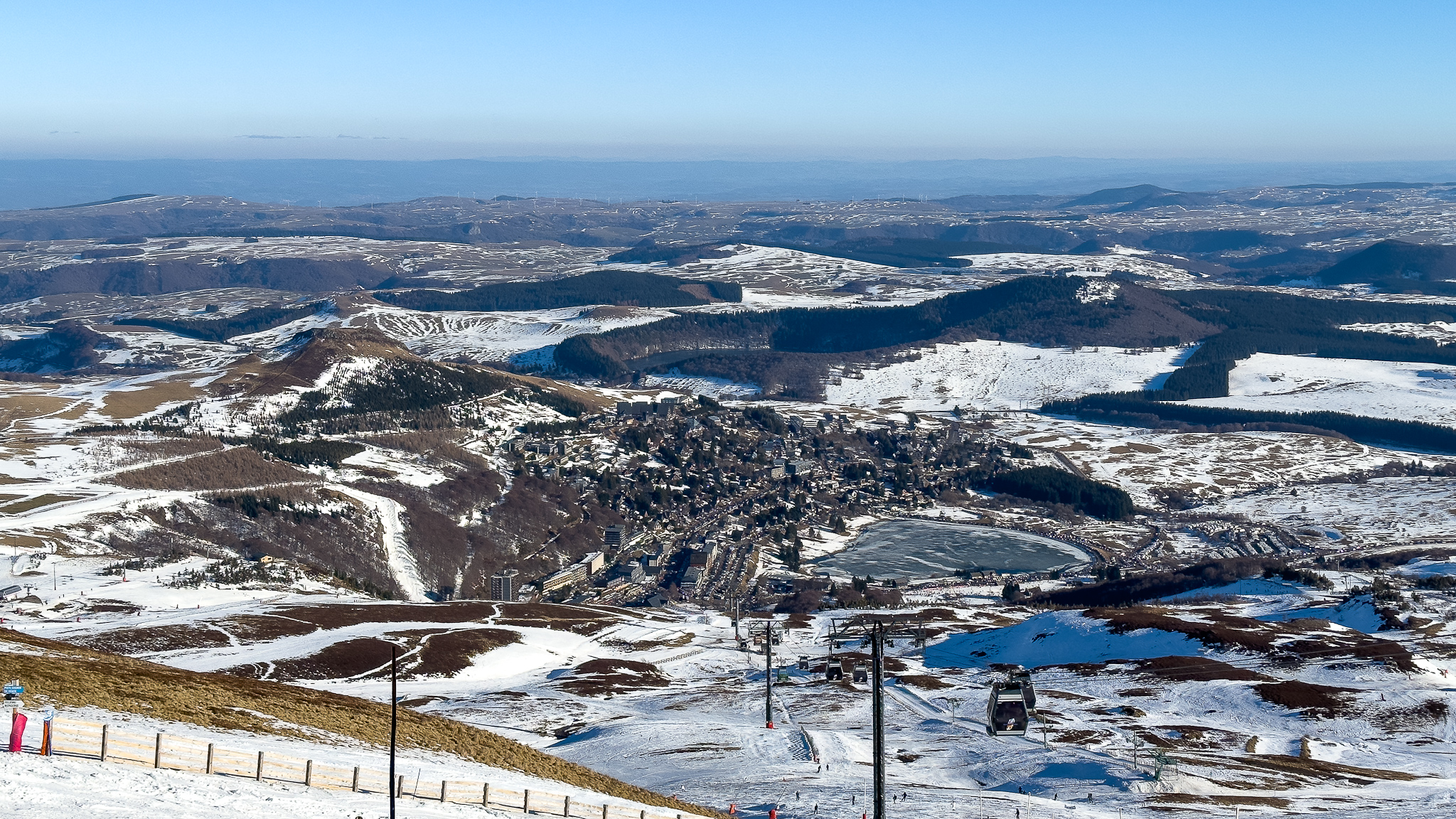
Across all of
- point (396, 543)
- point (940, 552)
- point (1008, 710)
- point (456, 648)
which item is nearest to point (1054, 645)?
point (1008, 710)

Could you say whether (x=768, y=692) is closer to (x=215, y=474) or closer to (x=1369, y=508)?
(x=215, y=474)

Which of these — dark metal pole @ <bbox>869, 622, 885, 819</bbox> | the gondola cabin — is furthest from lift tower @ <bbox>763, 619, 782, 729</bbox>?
dark metal pole @ <bbox>869, 622, 885, 819</bbox>

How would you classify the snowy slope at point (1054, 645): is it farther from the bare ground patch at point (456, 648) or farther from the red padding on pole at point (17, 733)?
the red padding on pole at point (17, 733)

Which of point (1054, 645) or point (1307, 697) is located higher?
point (1307, 697)

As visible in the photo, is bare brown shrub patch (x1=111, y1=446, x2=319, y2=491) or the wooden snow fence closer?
the wooden snow fence

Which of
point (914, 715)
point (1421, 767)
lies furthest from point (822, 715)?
point (1421, 767)

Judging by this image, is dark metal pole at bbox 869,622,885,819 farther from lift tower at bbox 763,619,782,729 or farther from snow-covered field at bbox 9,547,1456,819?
lift tower at bbox 763,619,782,729

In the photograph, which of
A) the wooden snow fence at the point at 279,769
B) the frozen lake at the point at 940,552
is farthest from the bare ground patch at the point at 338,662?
the frozen lake at the point at 940,552
